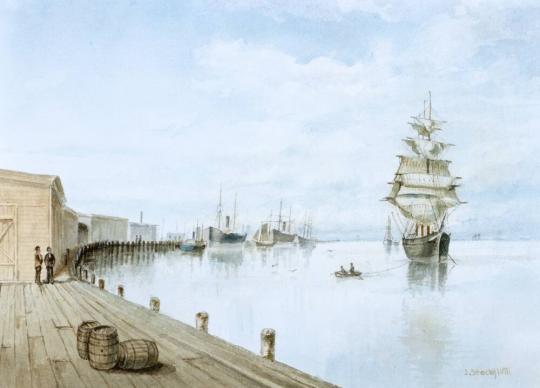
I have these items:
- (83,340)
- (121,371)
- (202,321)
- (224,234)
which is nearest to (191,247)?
(224,234)

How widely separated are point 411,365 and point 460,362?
7.17 ft

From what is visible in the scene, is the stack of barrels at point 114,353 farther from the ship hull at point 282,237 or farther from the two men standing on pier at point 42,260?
the ship hull at point 282,237

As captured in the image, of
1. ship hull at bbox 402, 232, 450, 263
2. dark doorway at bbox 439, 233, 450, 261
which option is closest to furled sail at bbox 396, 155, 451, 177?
ship hull at bbox 402, 232, 450, 263

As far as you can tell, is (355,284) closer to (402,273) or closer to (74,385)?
(402,273)

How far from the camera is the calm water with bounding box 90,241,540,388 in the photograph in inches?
650

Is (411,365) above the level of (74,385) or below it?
below

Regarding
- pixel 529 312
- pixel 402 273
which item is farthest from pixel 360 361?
pixel 402 273

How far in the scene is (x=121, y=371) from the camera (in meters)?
6.02

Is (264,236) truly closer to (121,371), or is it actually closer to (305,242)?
(305,242)

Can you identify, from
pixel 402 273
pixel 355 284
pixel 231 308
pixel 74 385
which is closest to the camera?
pixel 74 385

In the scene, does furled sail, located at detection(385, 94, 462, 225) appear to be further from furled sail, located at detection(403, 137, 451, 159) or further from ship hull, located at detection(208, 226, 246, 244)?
ship hull, located at detection(208, 226, 246, 244)

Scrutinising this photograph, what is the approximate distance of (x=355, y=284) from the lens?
131ft

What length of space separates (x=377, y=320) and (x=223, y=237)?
7373cm

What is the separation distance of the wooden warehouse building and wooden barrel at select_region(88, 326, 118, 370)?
11453 millimetres
